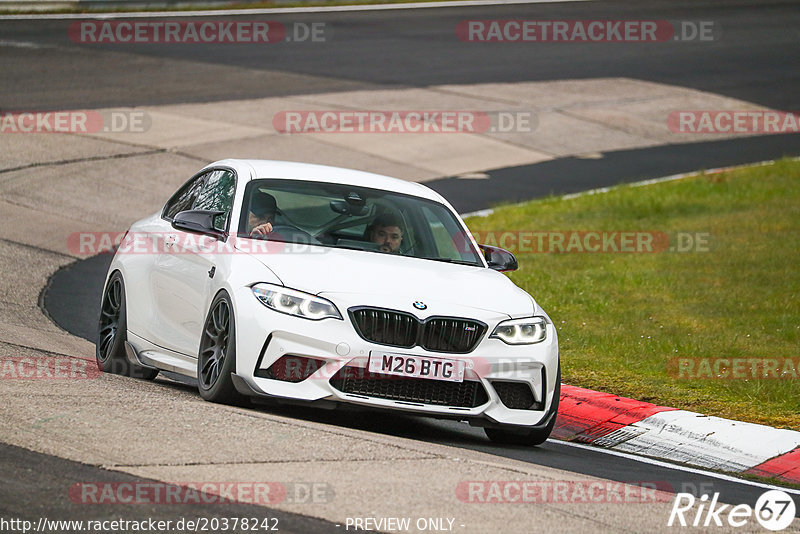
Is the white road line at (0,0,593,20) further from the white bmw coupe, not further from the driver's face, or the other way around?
the driver's face

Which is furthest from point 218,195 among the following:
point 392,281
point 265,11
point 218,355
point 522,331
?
point 265,11

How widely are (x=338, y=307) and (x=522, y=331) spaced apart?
1.18 metres

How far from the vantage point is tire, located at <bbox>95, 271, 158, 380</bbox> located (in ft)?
31.1

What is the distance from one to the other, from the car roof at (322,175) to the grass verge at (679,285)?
87.3 inches

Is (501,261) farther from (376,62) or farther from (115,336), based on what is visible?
(376,62)

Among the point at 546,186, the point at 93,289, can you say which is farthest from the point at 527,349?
the point at 546,186

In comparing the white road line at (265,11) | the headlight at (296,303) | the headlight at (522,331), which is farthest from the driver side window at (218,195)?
the white road line at (265,11)

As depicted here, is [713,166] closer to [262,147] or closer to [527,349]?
[262,147]

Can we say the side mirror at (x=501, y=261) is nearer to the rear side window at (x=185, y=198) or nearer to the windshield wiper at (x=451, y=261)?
the windshield wiper at (x=451, y=261)

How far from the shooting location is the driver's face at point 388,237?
875 centimetres

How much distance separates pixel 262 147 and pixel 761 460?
14109mm

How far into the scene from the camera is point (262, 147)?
70.6ft

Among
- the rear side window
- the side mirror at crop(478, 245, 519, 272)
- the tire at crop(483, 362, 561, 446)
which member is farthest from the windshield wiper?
the rear side window

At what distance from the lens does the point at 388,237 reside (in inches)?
347
